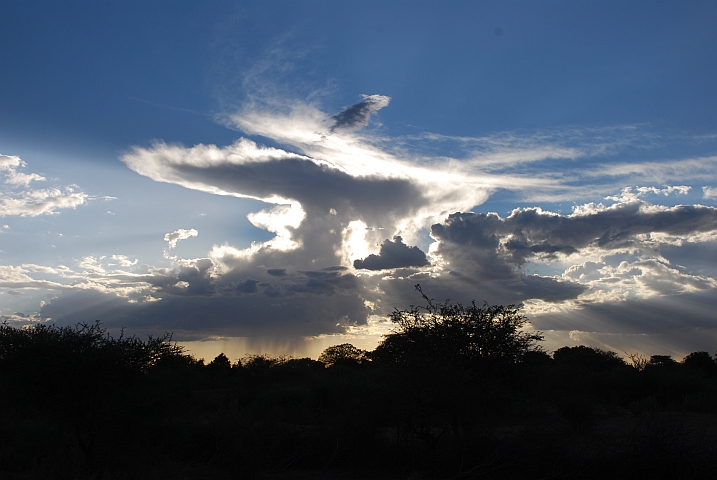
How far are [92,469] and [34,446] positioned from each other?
4.84 m

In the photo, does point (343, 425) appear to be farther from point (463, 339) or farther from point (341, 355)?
point (341, 355)

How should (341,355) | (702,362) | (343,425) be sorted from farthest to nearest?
(341,355) → (702,362) → (343,425)

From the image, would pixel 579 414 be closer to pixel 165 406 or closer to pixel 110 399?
pixel 165 406

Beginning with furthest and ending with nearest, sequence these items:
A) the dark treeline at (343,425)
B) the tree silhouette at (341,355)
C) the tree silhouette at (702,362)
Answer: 1. the tree silhouette at (341,355)
2. the tree silhouette at (702,362)
3. the dark treeline at (343,425)

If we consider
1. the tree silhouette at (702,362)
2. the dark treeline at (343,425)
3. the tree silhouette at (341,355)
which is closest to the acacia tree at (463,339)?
the dark treeline at (343,425)

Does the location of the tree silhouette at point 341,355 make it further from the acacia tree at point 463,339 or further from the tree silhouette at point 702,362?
the acacia tree at point 463,339

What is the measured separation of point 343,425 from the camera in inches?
817

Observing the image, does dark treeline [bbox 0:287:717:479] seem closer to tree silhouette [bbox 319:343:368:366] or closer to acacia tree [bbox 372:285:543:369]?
acacia tree [bbox 372:285:543:369]

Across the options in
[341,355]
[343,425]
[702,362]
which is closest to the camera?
[343,425]

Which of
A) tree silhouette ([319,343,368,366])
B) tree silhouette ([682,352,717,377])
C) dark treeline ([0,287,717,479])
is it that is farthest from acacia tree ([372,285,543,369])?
A: tree silhouette ([319,343,368,366])

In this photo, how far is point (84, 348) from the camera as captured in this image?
54.9 ft

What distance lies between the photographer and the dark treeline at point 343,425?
53.7 ft

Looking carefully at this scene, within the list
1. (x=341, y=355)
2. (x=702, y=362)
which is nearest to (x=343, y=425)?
(x=702, y=362)

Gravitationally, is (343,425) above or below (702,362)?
below
